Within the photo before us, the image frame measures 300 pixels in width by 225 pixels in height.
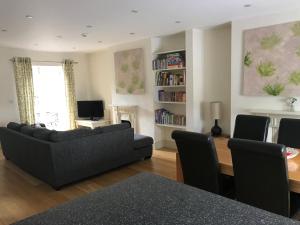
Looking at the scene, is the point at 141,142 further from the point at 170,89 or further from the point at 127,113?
the point at 127,113

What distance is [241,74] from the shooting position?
13.2 feet

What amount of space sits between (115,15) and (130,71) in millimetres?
2315

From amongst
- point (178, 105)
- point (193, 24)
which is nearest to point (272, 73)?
point (193, 24)

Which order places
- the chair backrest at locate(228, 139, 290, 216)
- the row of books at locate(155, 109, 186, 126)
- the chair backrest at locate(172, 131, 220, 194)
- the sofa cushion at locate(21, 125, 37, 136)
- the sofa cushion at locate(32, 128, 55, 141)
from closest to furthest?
1. the chair backrest at locate(228, 139, 290, 216)
2. the chair backrest at locate(172, 131, 220, 194)
3. the sofa cushion at locate(32, 128, 55, 141)
4. the sofa cushion at locate(21, 125, 37, 136)
5. the row of books at locate(155, 109, 186, 126)

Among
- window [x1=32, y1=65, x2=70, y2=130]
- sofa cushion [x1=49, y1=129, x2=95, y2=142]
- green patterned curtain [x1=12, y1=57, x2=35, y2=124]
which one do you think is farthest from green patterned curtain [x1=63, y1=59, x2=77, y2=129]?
sofa cushion [x1=49, y1=129, x2=95, y2=142]

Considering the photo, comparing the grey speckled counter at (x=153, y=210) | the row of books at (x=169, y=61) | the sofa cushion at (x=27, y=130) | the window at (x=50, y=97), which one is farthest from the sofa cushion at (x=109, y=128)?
the window at (x=50, y=97)

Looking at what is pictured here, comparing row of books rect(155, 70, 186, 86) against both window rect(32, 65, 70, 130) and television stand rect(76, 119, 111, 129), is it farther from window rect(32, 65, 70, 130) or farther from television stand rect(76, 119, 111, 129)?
window rect(32, 65, 70, 130)

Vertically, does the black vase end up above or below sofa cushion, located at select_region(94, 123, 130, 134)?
below

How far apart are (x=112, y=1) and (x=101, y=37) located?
7.57ft

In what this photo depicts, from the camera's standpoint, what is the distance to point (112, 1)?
9.57 feet

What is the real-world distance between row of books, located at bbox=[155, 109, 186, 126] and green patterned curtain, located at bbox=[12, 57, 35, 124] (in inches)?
136

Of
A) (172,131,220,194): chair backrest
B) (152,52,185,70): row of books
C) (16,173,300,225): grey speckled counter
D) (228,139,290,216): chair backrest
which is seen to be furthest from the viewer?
(152,52,185,70): row of books

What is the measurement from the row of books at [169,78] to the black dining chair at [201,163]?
2784 millimetres

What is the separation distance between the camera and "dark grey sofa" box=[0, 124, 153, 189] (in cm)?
338
